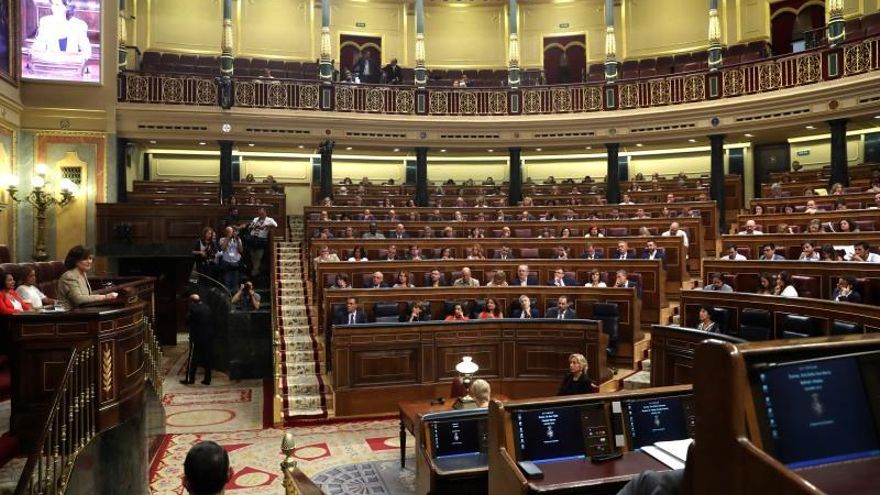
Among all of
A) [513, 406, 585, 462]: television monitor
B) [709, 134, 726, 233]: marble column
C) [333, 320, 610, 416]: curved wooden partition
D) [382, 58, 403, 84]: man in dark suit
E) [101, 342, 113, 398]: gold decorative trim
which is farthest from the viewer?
[382, 58, 403, 84]: man in dark suit

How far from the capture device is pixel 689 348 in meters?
5.46

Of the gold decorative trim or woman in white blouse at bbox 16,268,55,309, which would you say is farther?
woman in white blouse at bbox 16,268,55,309

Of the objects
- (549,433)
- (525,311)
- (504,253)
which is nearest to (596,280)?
(525,311)

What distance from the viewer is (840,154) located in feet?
40.5

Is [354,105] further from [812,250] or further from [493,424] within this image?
[493,424]

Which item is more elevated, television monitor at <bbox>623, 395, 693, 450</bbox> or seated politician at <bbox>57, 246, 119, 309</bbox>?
seated politician at <bbox>57, 246, 119, 309</bbox>

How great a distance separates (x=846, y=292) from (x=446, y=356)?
4.21m

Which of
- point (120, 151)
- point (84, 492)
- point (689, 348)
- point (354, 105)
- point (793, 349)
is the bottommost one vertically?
point (84, 492)

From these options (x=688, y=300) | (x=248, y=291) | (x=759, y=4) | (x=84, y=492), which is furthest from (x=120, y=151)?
(x=759, y=4)

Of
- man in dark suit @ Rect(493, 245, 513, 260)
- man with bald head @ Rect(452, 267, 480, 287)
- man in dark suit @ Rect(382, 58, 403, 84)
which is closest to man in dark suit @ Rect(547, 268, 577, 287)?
Answer: man with bald head @ Rect(452, 267, 480, 287)

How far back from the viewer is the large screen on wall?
1171 cm

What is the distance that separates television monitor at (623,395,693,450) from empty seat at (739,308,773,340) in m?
3.60

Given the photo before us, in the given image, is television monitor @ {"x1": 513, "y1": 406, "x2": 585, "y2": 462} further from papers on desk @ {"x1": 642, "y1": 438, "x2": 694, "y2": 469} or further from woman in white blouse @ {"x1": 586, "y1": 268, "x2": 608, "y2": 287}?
woman in white blouse @ {"x1": 586, "y1": 268, "x2": 608, "y2": 287}

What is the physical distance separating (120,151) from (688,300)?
12.2m
